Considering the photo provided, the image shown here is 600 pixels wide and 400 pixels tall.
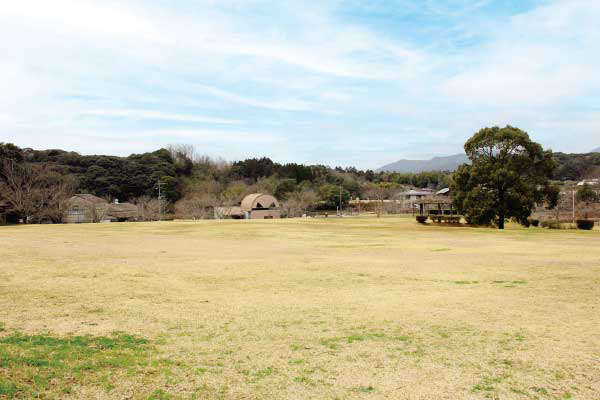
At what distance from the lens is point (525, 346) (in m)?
7.12

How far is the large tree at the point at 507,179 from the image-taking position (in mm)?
37656

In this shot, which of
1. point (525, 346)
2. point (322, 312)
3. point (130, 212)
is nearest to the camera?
point (525, 346)

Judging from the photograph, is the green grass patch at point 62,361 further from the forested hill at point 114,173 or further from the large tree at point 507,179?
the forested hill at point 114,173

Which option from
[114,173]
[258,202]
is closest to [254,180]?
[258,202]

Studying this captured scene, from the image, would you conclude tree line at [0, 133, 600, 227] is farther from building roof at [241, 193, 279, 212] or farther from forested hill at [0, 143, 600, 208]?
building roof at [241, 193, 279, 212]

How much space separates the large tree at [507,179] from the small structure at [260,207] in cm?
4347

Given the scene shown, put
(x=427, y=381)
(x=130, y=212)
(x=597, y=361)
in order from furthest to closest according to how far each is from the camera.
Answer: (x=130, y=212) < (x=597, y=361) < (x=427, y=381)

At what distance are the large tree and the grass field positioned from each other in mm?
22725

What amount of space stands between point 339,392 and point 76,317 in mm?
5894

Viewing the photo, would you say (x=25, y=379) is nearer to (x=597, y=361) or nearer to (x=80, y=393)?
(x=80, y=393)

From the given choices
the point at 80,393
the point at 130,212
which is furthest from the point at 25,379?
the point at 130,212

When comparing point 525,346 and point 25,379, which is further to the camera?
point 525,346

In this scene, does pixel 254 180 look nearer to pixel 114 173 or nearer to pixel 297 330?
pixel 114 173

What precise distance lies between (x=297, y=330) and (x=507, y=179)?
35020 mm
